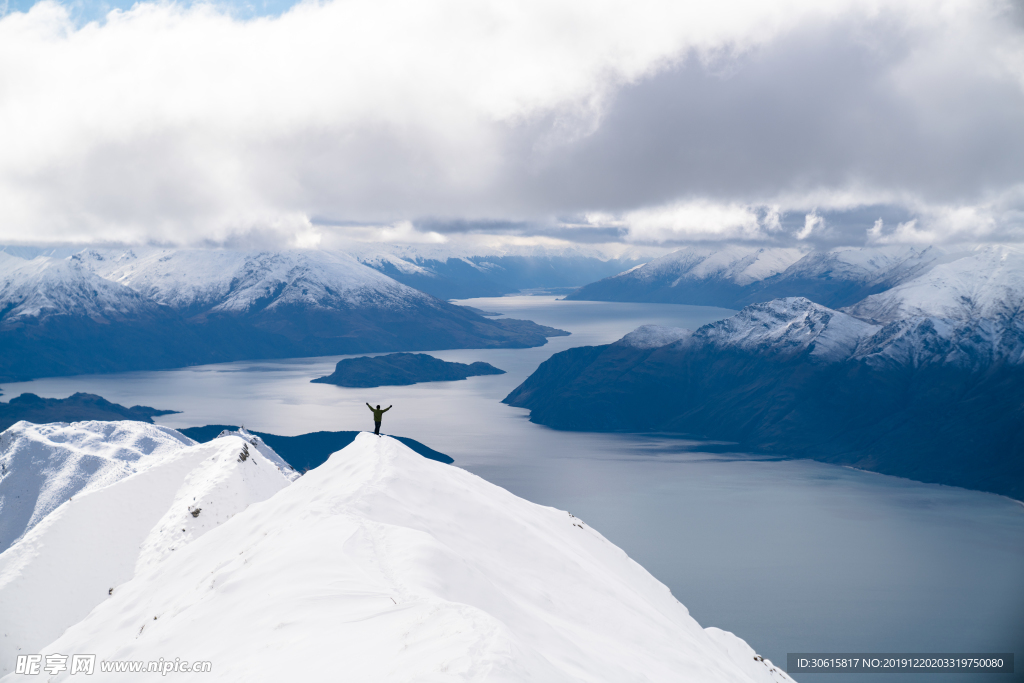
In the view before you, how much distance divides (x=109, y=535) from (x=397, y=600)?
61.3 meters

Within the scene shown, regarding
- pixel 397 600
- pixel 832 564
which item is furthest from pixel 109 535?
pixel 832 564

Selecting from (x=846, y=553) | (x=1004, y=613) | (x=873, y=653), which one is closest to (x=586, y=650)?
(x=873, y=653)

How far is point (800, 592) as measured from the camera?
123188 millimetres

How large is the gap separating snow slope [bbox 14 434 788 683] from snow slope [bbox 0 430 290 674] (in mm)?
21982

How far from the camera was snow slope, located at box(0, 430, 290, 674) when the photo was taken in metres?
63.0

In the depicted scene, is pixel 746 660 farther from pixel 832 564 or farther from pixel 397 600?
pixel 832 564

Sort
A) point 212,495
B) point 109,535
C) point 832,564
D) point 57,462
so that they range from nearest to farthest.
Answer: point 212,495 → point 109,535 → point 57,462 → point 832,564

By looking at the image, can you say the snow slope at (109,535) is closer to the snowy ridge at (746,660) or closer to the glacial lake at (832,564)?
the snowy ridge at (746,660)

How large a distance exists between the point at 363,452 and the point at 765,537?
13435 centimetres

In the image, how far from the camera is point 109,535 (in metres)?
71.9

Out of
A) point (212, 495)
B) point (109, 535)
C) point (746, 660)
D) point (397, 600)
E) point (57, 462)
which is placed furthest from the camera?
point (57, 462)

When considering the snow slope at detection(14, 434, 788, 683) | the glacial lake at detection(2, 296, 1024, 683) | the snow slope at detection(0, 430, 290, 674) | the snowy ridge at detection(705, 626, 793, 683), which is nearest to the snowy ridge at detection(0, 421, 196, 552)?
the snow slope at detection(0, 430, 290, 674)

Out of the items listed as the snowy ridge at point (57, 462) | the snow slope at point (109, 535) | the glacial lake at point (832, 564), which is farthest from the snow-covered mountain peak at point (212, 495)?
the glacial lake at point (832, 564)

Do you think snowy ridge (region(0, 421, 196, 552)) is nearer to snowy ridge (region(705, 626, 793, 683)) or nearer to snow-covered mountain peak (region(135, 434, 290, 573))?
→ snow-covered mountain peak (region(135, 434, 290, 573))
